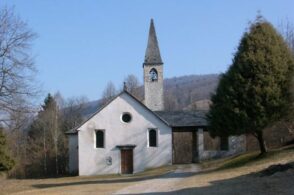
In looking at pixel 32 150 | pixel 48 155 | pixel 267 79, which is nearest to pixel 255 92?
pixel 267 79

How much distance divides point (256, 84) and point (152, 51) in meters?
31.2

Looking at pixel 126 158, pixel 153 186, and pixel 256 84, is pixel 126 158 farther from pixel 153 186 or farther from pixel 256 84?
pixel 153 186

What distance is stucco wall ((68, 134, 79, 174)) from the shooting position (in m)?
53.9

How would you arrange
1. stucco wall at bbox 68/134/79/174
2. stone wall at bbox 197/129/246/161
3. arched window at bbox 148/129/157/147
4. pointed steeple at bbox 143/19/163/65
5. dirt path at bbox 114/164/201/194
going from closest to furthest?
dirt path at bbox 114/164/201/194
stone wall at bbox 197/129/246/161
arched window at bbox 148/129/157/147
stucco wall at bbox 68/134/79/174
pointed steeple at bbox 143/19/163/65

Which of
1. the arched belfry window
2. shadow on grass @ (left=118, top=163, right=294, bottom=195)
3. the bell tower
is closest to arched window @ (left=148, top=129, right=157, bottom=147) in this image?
the bell tower

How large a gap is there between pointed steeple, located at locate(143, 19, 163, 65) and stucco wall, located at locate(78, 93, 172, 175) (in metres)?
13.3

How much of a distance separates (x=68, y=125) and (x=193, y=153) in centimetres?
3861

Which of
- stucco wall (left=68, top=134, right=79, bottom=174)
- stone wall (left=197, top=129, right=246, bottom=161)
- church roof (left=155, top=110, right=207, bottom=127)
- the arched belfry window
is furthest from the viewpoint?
the arched belfry window

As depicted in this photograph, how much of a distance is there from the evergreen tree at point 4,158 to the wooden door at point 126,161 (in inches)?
569

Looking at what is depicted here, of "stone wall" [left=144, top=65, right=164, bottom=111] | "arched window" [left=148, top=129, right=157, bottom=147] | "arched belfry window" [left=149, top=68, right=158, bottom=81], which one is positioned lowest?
"arched window" [left=148, top=129, right=157, bottom=147]

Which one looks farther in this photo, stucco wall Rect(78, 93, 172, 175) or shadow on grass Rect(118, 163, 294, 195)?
stucco wall Rect(78, 93, 172, 175)

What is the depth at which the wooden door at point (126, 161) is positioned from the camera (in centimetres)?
4894

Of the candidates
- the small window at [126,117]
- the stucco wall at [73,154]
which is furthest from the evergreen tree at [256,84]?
the stucco wall at [73,154]

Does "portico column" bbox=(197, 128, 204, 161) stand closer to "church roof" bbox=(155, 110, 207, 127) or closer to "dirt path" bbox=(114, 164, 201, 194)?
"church roof" bbox=(155, 110, 207, 127)
